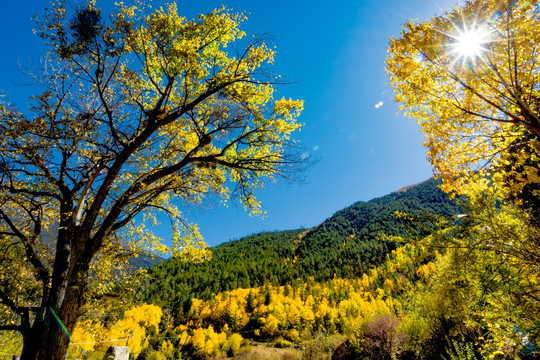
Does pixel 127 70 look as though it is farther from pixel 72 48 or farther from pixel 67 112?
pixel 67 112

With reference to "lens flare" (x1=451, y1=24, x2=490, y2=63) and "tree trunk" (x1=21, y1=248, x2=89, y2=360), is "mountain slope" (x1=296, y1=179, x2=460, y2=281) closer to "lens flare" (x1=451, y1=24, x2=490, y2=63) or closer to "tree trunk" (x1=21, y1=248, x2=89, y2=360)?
"lens flare" (x1=451, y1=24, x2=490, y2=63)

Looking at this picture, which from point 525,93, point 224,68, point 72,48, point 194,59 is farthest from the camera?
point 224,68

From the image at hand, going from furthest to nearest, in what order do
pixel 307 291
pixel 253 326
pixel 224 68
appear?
pixel 307 291, pixel 253 326, pixel 224 68

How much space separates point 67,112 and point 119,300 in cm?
427

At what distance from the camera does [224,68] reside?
5465 mm

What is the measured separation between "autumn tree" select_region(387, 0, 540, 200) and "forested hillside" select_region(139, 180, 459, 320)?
56217 mm

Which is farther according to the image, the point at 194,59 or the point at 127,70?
the point at 127,70

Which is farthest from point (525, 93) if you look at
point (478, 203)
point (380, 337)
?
point (380, 337)

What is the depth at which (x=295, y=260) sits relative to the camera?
4387 inches

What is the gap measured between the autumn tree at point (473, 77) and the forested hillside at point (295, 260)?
56217 millimetres

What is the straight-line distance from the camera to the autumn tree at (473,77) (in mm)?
2494

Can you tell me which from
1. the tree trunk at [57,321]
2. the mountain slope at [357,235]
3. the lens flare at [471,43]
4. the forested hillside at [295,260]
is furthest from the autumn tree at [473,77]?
the mountain slope at [357,235]

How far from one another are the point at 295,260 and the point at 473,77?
115988 millimetres

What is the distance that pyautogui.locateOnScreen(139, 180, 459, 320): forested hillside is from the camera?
266ft
